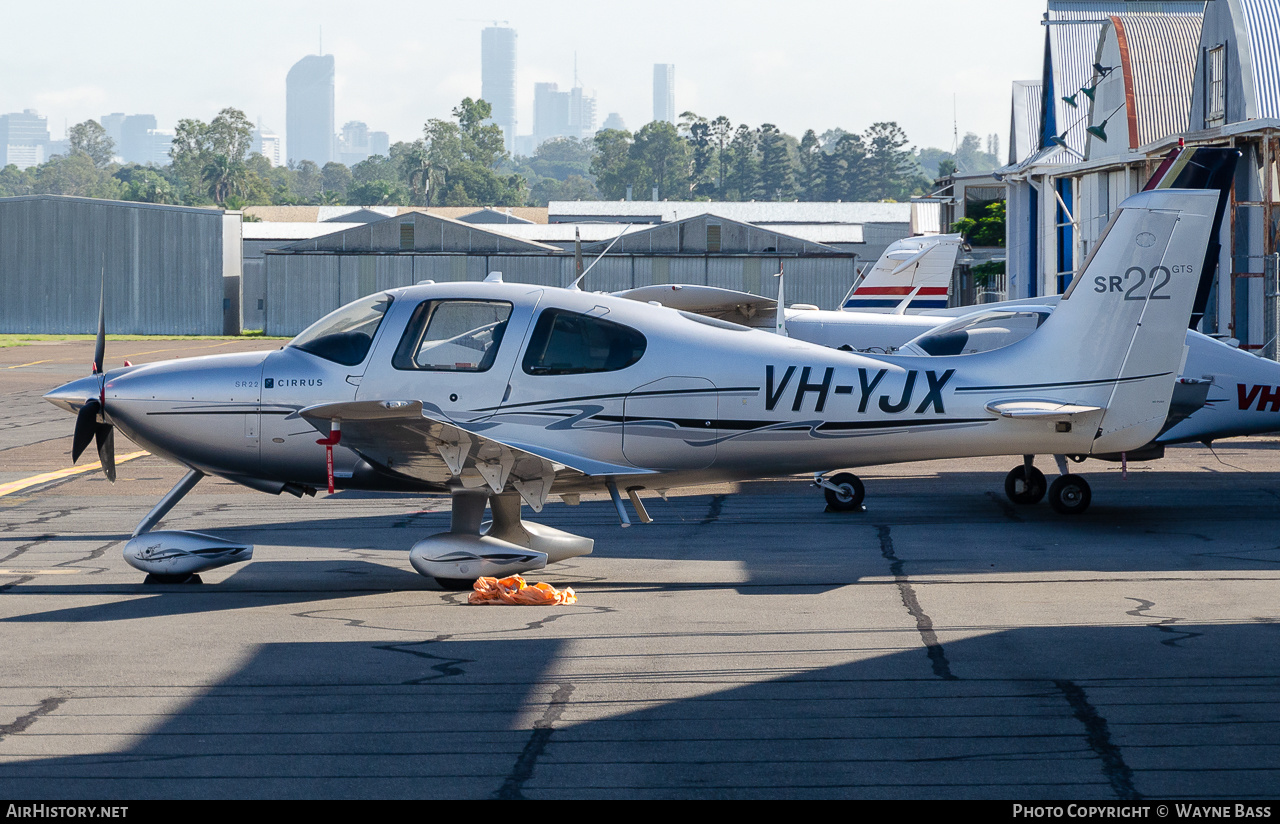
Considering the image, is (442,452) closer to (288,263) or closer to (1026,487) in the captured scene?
(1026,487)

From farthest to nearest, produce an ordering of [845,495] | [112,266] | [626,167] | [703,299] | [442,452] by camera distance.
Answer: [626,167] → [112,266] → [703,299] → [845,495] → [442,452]

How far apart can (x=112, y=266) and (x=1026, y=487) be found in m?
57.5

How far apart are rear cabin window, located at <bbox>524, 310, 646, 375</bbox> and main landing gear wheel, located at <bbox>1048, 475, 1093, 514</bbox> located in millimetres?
5356

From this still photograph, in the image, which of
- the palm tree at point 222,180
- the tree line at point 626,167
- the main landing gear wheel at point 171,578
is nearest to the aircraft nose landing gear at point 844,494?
the main landing gear wheel at point 171,578

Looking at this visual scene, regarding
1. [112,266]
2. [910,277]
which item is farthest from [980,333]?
[112,266]

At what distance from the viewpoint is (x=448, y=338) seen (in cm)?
909

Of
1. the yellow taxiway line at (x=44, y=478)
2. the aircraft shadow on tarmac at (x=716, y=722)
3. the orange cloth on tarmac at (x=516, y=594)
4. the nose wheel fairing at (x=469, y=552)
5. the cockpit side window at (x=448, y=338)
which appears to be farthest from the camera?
the yellow taxiway line at (x=44, y=478)

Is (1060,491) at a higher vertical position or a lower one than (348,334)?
lower

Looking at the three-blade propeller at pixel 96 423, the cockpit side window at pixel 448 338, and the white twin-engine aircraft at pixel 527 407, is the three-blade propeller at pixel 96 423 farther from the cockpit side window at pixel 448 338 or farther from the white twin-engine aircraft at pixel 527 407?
the cockpit side window at pixel 448 338

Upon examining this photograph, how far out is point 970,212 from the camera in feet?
199

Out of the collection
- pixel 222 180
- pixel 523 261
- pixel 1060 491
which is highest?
pixel 222 180

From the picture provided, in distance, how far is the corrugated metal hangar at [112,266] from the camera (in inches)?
2414

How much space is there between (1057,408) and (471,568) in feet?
15.7

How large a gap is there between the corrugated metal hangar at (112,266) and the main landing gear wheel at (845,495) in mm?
55533
